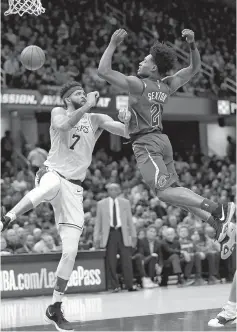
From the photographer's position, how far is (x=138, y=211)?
1717 cm

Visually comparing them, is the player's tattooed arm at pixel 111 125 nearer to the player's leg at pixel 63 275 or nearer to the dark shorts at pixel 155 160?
the dark shorts at pixel 155 160

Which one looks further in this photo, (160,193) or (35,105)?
(35,105)

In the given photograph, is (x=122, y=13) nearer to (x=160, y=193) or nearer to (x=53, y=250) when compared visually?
(x=53, y=250)

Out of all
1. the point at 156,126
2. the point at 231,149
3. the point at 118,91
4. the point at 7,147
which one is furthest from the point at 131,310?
the point at 231,149

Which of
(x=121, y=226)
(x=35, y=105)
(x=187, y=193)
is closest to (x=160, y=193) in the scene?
(x=187, y=193)

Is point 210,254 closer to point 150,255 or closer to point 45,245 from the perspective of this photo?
point 150,255

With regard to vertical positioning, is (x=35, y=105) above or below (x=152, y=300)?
above

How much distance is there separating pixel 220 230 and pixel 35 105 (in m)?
13.2

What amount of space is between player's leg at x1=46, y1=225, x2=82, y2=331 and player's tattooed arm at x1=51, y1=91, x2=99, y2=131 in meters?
1.07

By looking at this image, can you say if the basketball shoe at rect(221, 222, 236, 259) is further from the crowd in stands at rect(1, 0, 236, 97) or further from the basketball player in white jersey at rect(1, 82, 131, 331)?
the crowd in stands at rect(1, 0, 236, 97)

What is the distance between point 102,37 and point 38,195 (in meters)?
16.0

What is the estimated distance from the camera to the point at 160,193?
7137 mm

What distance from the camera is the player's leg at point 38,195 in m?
7.30

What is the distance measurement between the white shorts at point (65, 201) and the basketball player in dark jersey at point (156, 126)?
85 centimetres
